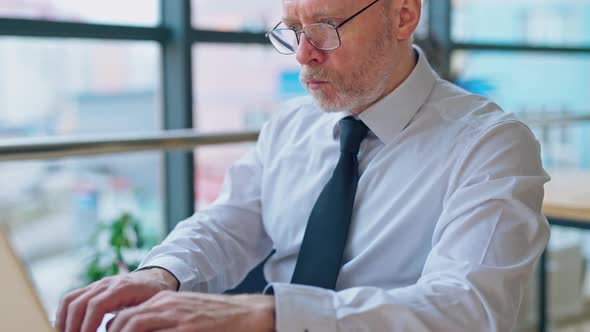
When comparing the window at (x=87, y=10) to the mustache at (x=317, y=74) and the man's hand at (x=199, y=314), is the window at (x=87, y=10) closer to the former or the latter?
the mustache at (x=317, y=74)

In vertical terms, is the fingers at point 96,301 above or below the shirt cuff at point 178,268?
above

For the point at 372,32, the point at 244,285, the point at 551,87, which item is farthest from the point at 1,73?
the point at 551,87

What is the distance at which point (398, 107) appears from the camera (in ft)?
4.17

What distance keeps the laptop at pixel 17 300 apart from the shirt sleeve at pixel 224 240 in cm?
48

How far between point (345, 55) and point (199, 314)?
604 mm

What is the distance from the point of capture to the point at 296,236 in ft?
4.38

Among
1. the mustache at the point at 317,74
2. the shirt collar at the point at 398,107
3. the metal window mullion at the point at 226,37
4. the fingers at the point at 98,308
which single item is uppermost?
the metal window mullion at the point at 226,37

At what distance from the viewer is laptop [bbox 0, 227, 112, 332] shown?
63cm

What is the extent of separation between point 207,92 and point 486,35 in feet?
6.65

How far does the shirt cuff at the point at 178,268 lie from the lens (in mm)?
1137

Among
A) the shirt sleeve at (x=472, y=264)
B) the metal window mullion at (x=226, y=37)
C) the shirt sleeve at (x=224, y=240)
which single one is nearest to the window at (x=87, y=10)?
the metal window mullion at (x=226, y=37)

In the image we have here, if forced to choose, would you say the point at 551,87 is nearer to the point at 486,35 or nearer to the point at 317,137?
the point at 486,35

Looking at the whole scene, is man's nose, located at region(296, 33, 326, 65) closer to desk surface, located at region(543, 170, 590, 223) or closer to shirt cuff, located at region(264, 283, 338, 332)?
shirt cuff, located at region(264, 283, 338, 332)

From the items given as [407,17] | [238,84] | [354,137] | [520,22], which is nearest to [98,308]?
[354,137]
